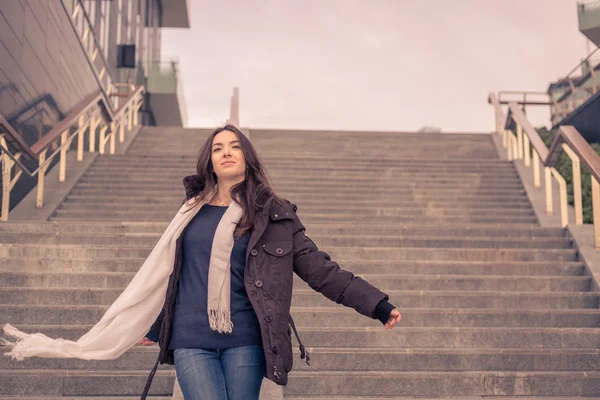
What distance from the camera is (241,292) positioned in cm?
222

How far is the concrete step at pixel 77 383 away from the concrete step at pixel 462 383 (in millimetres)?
804

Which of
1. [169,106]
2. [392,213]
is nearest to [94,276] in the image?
[392,213]

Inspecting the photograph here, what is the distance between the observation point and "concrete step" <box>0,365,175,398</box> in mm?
3961

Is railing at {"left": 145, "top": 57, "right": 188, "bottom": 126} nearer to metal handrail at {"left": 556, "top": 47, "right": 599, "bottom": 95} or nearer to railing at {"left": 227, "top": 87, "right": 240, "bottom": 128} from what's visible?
railing at {"left": 227, "top": 87, "right": 240, "bottom": 128}

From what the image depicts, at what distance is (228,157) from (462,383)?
246 centimetres

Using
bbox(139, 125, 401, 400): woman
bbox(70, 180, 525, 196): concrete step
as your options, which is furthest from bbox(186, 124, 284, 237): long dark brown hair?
bbox(70, 180, 525, 196): concrete step

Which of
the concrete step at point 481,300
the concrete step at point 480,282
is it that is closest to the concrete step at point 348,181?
the concrete step at point 480,282

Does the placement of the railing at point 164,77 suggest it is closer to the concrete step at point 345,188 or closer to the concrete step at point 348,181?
the concrete step at point 348,181

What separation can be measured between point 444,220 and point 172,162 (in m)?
4.15

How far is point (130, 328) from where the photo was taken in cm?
230

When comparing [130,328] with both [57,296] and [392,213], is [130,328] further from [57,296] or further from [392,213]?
[392,213]

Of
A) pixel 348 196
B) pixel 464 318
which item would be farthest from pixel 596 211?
pixel 348 196

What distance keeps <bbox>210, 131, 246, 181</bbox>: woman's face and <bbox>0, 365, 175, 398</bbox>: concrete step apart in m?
1.97

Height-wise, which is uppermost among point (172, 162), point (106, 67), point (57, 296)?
point (106, 67)
